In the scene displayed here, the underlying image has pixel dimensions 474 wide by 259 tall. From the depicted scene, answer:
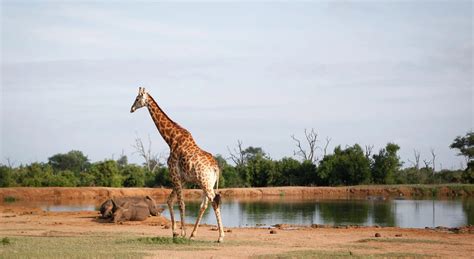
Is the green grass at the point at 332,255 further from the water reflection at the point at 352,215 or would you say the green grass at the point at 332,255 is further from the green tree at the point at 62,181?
the green tree at the point at 62,181

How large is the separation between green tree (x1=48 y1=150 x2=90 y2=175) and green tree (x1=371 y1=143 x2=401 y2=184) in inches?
1758

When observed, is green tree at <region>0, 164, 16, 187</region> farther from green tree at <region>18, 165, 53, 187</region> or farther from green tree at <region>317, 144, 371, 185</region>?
green tree at <region>317, 144, 371, 185</region>

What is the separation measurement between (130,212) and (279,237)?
7958mm

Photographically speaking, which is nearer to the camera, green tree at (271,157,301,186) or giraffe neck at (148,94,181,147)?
giraffe neck at (148,94,181,147)

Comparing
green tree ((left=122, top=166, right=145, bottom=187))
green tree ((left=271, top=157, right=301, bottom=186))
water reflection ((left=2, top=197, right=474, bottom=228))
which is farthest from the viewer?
green tree ((left=271, top=157, right=301, bottom=186))

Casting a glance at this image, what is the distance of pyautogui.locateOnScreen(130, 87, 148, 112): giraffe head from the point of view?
62.7 ft

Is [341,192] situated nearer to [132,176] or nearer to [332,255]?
[132,176]

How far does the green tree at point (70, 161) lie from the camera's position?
92.7 meters

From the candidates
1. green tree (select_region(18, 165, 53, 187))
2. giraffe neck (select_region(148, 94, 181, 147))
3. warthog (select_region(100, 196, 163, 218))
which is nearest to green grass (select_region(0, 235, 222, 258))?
giraffe neck (select_region(148, 94, 181, 147))

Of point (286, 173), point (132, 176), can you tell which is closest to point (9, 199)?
point (132, 176)

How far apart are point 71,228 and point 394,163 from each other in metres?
42.9

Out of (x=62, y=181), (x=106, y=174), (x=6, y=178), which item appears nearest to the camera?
(x=6, y=178)

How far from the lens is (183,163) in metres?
17.9

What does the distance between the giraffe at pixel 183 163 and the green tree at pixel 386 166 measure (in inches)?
1746
